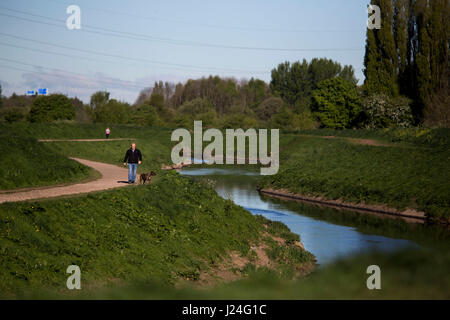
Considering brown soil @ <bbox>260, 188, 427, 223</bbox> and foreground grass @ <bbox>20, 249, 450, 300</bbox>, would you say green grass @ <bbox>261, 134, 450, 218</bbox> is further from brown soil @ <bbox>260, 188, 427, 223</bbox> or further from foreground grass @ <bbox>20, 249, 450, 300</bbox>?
foreground grass @ <bbox>20, 249, 450, 300</bbox>

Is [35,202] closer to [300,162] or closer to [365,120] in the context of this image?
[300,162]

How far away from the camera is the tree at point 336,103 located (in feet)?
371

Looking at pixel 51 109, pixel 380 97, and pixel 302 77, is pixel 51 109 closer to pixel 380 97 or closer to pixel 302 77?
pixel 380 97

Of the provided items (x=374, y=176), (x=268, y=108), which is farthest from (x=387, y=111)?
(x=268, y=108)

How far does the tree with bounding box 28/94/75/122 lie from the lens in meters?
114

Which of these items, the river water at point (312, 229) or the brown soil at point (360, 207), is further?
the brown soil at point (360, 207)

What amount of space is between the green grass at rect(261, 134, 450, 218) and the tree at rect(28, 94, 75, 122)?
195 feet

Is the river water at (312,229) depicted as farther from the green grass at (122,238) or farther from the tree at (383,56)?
the tree at (383,56)

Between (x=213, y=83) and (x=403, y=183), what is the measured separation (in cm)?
15009

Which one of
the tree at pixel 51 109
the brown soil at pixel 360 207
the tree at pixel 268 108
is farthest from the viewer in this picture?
the tree at pixel 268 108

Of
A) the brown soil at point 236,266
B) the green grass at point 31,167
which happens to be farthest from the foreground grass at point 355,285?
the green grass at point 31,167

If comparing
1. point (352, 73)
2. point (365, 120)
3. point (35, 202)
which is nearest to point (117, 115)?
point (365, 120)

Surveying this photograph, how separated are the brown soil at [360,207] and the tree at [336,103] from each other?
55.2 metres

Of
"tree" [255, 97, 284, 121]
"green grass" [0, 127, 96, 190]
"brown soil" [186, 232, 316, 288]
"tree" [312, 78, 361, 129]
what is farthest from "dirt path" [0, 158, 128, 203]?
"tree" [255, 97, 284, 121]
